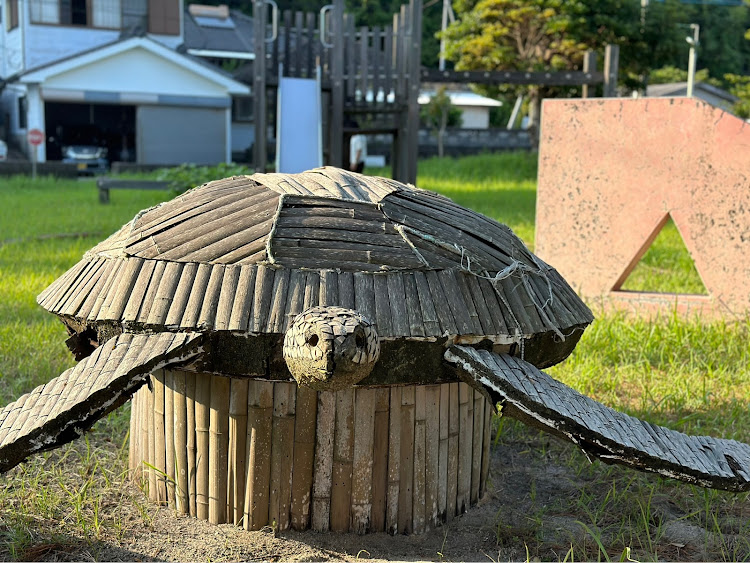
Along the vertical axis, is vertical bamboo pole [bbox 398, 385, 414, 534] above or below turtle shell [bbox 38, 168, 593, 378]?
A: below

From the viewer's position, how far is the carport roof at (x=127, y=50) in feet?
58.6

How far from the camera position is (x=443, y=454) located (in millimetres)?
2496

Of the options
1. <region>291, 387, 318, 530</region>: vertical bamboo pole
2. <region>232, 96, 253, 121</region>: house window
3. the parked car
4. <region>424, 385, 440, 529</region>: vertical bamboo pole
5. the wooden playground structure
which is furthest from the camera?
<region>232, 96, 253, 121</region>: house window

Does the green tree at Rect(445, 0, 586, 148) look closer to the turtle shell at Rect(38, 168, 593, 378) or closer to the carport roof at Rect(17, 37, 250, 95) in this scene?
the carport roof at Rect(17, 37, 250, 95)

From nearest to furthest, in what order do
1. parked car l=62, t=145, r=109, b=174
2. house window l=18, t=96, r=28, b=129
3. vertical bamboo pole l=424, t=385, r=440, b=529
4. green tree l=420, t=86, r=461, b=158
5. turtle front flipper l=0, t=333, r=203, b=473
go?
turtle front flipper l=0, t=333, r=203, b=473, vertical bamboo pole l=424, t=385, r=440, b=529, house window l=18, t=96, r=28, b=129, parked car l=62, t=145, r=109, b=174, green tree l=420, t=86, r=461, b=158

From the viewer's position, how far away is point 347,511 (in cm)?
240

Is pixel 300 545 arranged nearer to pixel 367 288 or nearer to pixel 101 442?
pixel 367 288

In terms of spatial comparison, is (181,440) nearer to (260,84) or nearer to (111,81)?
(260,84)

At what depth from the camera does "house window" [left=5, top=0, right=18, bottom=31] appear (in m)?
19.2

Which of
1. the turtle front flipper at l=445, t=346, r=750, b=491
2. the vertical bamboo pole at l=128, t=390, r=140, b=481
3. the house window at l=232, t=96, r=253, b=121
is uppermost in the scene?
the house window at l=232, t=96, r=253, b=121

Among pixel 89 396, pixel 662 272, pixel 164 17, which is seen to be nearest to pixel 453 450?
pixel 89 396

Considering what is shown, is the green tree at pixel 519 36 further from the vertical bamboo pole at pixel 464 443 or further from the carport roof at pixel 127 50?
the vertical bamboo pole at pixel 464 443

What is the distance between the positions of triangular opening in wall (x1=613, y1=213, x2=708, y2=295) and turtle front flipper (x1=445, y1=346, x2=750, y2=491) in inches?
126

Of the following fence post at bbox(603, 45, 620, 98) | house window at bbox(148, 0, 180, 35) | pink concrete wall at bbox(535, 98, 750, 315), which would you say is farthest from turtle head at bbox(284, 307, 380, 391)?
house window at bbox(148, 0, 180, 35)
